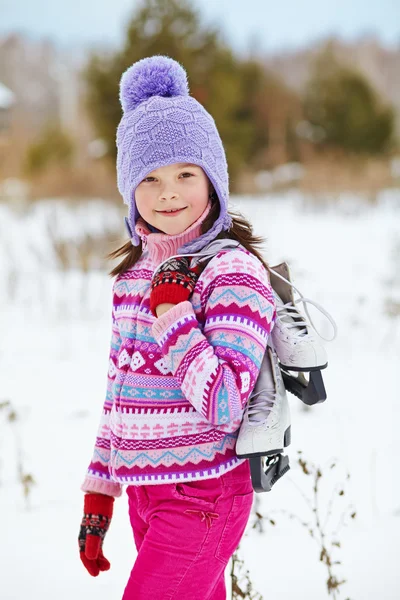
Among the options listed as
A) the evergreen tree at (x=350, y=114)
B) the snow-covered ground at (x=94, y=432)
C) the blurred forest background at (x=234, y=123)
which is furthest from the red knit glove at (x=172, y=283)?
the evergreen tree at (x=350, y=114)

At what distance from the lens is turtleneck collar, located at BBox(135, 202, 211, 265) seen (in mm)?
1476

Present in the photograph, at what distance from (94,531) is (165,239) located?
0.73m

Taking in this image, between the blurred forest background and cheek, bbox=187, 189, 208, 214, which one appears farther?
the blurred forest background

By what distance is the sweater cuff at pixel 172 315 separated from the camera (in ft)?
4.28

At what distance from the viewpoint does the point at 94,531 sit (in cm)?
156

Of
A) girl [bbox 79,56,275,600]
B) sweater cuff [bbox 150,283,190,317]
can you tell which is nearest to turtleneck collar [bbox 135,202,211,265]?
girl [bbox 79,56,275,600]

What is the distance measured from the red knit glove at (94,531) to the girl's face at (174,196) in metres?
0.69

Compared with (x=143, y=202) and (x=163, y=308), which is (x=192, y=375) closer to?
(x=163, y=308)

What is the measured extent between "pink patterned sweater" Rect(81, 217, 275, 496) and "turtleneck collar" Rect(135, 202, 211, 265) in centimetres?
1

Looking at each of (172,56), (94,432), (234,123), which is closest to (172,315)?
(94,432)

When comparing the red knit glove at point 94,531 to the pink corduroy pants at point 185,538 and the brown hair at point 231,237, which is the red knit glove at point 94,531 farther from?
the brown hair at point 231,237

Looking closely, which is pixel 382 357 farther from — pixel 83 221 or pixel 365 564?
pixel 83 221

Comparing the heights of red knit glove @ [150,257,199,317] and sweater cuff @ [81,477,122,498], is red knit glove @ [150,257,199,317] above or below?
above

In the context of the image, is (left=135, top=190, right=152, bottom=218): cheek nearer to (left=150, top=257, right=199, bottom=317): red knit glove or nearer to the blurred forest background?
(left=150, top=257, right=199, bottom=317): red knit glove
